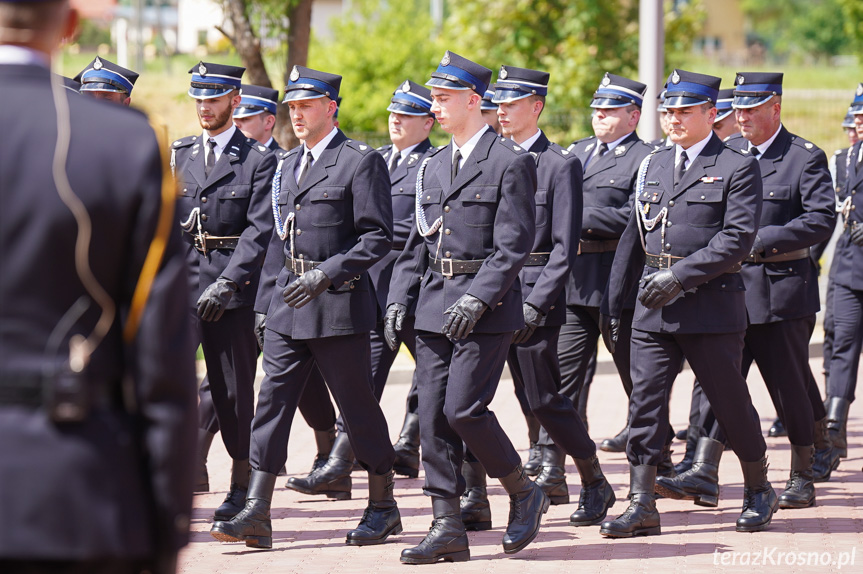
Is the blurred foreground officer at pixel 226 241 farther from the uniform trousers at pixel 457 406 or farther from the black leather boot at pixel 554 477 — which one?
the black leather boot at pixel 554 477

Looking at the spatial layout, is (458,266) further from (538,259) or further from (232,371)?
(232,371)

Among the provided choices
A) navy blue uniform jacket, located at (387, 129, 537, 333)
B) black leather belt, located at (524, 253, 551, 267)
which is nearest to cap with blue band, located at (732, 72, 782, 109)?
black leather belt, located at (524, 253, 551, 267)

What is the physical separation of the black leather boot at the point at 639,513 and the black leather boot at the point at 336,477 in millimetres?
1740

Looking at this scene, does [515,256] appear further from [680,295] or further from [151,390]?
[151,390]

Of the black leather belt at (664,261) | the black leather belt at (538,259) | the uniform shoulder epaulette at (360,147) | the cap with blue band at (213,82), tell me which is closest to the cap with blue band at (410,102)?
the cap with blue band at (213,82)

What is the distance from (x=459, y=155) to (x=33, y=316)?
3.69 m

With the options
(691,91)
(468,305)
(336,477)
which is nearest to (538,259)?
(691,91)

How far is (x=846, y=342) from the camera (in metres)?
8.45

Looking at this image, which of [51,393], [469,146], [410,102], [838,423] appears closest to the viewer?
[51,393]

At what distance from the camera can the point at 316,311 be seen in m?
6.18

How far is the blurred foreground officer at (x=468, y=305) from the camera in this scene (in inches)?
229

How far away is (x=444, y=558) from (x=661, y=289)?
160 cm

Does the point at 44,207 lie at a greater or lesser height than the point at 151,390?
greater

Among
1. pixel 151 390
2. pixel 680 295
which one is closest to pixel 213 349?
pixel 680 295
